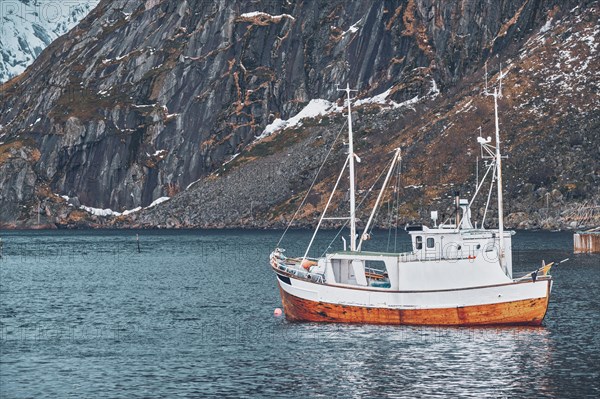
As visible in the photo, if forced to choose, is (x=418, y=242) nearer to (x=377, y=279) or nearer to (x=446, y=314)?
(x=446, y=314)

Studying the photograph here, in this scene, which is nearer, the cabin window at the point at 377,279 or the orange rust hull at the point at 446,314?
the orange rust hull at the point at 446,314

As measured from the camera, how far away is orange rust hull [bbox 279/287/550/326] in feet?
252

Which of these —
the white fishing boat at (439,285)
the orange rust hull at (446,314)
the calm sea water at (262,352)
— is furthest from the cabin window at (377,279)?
the calm sea water at (262,352)

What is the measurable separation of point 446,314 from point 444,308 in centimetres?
55

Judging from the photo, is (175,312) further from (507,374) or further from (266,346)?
(507,374)

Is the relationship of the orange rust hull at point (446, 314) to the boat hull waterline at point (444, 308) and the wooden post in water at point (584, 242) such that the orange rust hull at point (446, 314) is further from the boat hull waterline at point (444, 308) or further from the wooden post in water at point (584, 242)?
the wooden post in water at point (584, 242)

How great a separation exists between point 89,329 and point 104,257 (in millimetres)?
113129

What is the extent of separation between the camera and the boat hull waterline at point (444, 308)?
7612cm

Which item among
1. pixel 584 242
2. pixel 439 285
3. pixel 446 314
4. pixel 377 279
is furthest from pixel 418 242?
pixel 584 242

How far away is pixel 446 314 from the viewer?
77375 mm

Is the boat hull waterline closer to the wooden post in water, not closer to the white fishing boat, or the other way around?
the white fishing boat

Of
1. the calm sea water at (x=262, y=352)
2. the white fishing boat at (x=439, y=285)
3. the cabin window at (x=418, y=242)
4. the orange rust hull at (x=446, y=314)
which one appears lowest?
the calm sea water at (x=262, y=352)

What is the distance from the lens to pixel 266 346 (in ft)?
245

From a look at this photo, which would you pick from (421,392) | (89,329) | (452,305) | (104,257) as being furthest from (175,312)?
(104,257)
